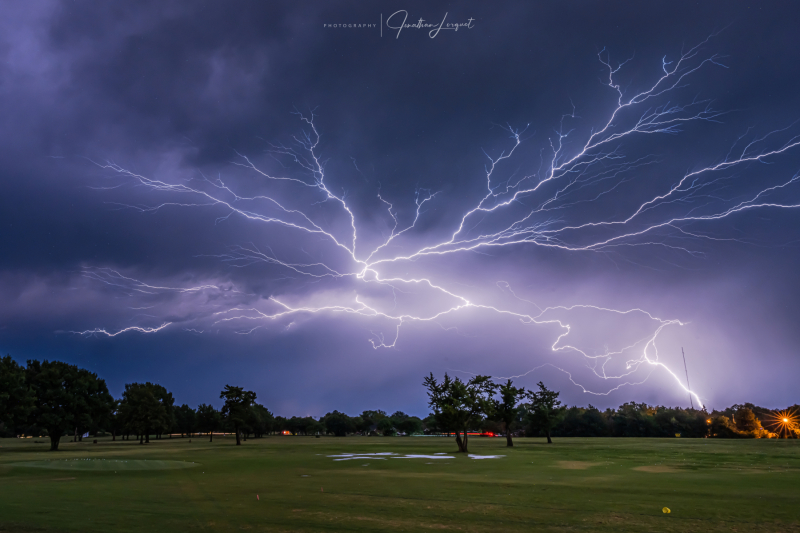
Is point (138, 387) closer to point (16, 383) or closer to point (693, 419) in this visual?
point (16, 383)

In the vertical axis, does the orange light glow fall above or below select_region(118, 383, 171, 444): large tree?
below

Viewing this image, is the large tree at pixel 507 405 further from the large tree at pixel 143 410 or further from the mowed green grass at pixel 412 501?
the large tree at pixel 143 410

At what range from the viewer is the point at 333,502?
1279 cm

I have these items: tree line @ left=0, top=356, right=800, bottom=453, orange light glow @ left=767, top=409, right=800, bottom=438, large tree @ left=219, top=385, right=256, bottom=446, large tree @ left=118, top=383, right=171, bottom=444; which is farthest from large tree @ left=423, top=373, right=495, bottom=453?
orange light glow @ left=767, top=409, right=800, bottom=438

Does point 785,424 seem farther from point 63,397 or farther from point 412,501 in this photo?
point 63,397

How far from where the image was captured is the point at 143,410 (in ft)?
252

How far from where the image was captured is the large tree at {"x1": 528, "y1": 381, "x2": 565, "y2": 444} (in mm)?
58094

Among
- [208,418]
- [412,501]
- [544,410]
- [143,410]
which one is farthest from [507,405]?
[208,418]

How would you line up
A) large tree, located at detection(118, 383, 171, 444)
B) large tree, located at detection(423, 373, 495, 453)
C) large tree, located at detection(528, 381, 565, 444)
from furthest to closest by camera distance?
large tree, located at detection(118, 383, 171, 444)
large tree, located at detection(528, 381, 565, 444)
large tree, located at detection(423, 373, 495, 453)

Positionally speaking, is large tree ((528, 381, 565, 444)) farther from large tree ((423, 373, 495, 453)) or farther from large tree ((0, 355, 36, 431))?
large tree ((0, 355, 36, 431))

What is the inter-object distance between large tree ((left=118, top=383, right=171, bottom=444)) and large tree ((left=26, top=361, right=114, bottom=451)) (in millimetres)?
15323

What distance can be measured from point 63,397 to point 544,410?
58942 millimetres

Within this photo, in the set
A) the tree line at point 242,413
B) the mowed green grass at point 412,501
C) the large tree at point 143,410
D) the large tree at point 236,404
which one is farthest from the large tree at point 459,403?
the large tree at point 143,410

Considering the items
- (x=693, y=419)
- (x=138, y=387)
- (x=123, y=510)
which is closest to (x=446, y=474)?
(x=123, y=510)
